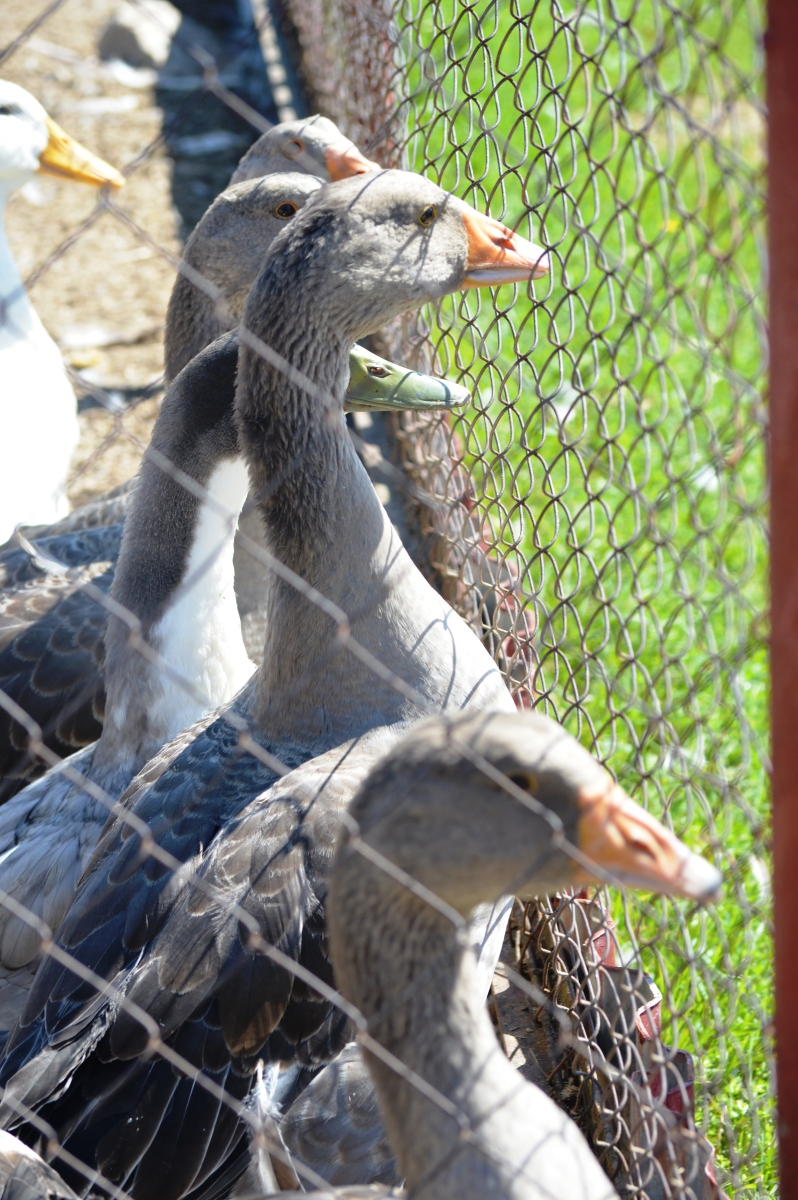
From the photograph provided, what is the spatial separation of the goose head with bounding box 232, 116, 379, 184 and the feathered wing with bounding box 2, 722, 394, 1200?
7.75ft

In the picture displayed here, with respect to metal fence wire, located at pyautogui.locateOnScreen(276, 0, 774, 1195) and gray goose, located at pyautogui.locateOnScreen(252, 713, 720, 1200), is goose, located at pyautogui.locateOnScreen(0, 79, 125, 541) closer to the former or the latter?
metal fence wire, located at pyautogui.locateOnScreen(276, 0, 774, 1195)

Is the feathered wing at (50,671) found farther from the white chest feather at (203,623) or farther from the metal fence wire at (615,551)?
the white chest feather at (203,623)

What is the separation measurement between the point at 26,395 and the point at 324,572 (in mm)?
1888

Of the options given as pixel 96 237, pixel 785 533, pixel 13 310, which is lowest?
pixel 96 237

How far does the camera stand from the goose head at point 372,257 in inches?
101

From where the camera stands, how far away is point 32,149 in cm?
460

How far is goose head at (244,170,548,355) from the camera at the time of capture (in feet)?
8.45

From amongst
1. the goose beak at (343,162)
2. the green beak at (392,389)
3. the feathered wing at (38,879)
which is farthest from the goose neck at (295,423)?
the goose beak at (343,162)

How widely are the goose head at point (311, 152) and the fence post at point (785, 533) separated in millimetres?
2755

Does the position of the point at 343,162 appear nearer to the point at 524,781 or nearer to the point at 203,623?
the point at 203,623

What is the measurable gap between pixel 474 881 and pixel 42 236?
19.2 ft

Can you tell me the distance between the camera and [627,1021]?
8.22ft

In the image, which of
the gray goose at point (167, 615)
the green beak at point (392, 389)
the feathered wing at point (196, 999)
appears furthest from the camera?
the gray goose at point (167, 615)

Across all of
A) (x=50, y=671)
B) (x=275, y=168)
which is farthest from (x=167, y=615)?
(x=275, y=168)
